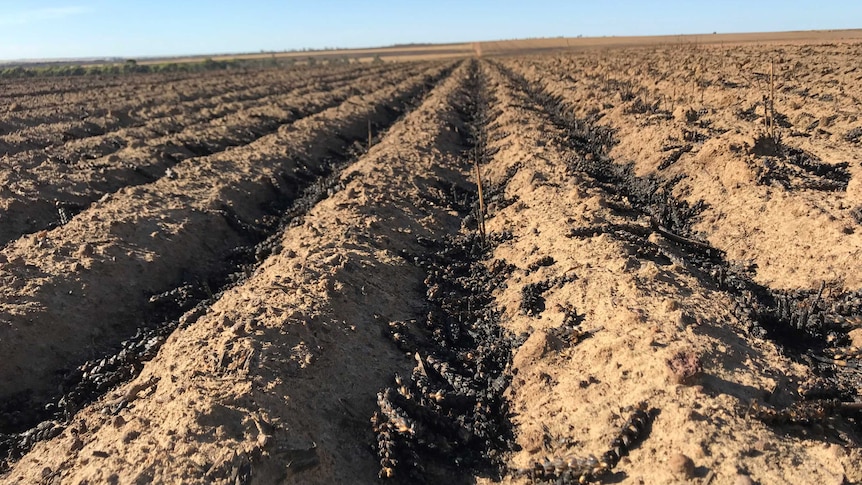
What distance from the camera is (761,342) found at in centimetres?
457

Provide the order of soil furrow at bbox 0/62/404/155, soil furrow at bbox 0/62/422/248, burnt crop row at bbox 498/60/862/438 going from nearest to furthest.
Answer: burnt crop row at bbox 498/60/862/438 → soil furrow at bbox 0/62/422/248 → soil furrow at bbox 0/62/404/155

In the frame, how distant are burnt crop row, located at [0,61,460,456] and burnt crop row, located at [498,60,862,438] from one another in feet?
16.7

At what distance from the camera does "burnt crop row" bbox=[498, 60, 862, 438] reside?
4.46 meters

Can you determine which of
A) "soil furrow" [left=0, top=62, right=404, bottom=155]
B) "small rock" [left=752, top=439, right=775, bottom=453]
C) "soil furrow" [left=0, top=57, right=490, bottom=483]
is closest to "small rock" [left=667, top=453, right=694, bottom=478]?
"small rock" [left=752, top=439, right=775, bottom=453]

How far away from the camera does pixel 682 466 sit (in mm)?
3311

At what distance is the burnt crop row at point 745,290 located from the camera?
4.46 meters

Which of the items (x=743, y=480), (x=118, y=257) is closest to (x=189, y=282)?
(x=118, y=257)

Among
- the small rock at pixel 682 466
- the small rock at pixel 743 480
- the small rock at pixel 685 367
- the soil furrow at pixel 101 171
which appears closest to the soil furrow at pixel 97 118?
the soil furrow at pixel 101 171

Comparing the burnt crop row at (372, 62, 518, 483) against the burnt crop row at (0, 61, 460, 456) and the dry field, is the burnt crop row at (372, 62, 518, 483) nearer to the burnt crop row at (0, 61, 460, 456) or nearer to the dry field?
the dry field

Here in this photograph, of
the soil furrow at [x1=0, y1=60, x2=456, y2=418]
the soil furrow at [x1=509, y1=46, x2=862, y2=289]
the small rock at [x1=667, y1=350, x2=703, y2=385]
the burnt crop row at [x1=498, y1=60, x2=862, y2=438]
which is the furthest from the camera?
the soil furrow at [x1=509, y1=46, x2=862, y2=289]

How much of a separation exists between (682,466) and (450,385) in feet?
6.81

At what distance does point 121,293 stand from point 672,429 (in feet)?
21.2

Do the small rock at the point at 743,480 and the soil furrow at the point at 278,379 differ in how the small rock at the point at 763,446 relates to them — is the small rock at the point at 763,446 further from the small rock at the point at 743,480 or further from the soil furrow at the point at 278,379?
the soil furrow at the point at 278,379

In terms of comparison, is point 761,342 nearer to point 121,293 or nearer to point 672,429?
point 672,429
